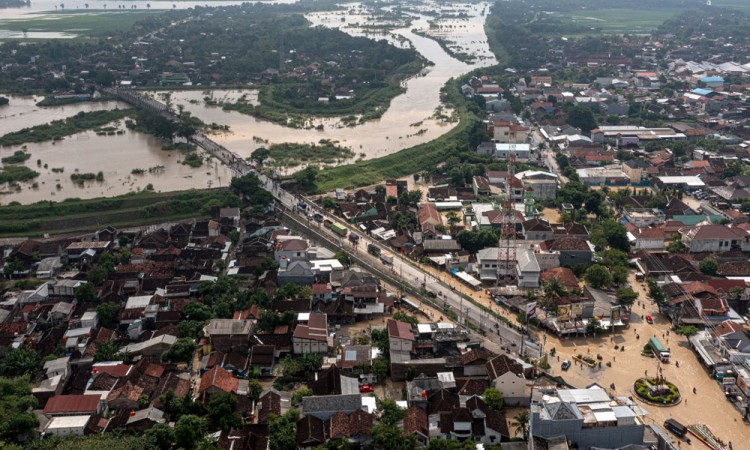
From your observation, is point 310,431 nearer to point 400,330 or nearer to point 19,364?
point 400,330

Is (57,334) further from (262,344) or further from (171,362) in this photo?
(262,344)

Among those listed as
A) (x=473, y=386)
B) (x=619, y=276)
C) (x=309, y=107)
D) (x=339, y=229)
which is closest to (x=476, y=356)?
(x=473, y=386)

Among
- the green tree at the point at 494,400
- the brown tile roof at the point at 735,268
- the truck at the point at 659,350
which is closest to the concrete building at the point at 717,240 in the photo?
the brown tile roof at the point at 735,268

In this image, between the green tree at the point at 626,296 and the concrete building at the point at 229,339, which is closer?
the concrete building at the point at 229,339

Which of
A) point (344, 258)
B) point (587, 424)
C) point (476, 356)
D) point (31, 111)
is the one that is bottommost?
point (344, 258)

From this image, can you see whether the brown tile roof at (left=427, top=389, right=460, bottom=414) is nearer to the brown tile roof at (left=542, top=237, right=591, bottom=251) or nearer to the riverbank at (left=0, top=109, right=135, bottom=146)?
the brown tile roof at (left=542, top=237, right=591, bottom=251)

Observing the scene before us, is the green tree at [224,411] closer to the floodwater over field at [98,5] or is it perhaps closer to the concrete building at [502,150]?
the concrete building at [502,150]
